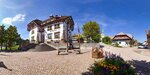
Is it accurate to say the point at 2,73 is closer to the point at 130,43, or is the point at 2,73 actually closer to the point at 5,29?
the point at 5,29

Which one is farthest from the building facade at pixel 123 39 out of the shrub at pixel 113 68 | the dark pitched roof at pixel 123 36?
the shrub at pixel 113 68

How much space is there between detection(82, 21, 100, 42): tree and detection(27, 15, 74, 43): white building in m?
19.0

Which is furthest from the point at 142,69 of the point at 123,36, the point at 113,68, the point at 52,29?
the point at 123,36

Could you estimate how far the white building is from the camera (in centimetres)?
5072

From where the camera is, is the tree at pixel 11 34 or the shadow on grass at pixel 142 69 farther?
the tree at pixel 11 34

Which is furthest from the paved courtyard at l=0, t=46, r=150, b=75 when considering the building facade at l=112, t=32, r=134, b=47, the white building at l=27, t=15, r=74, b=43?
the building facade at l=112, t=32, r=134, b=47

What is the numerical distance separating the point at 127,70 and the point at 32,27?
56822 mm

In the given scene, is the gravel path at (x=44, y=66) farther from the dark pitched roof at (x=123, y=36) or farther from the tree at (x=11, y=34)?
the dark pitched roof at (x=123, y=36)

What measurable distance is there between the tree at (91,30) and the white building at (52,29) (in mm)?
19025

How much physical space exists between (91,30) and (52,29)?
81.6ft

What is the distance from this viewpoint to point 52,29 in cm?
5344

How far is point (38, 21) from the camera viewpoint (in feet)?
203

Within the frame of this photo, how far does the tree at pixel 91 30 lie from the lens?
2880 inches

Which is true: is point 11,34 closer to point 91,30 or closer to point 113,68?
point 113,68
